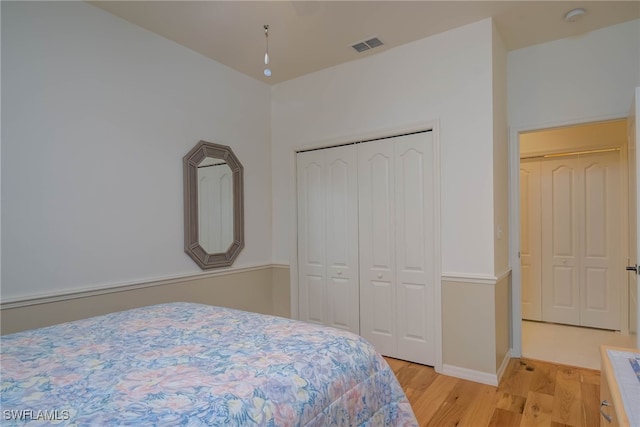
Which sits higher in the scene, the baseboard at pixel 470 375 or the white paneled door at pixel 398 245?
the white paneled door at pixel 398 245

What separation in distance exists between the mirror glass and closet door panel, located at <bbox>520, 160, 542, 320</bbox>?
356 cm

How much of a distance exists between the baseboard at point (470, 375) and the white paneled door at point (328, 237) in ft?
2.91

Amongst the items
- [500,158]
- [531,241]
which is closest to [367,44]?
[500,158]

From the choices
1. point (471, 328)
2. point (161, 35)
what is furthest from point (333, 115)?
point (471, 328)

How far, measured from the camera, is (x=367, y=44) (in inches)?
118

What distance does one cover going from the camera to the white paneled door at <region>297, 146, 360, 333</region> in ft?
11.0

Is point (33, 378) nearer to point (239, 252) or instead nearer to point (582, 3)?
point (239, 252)

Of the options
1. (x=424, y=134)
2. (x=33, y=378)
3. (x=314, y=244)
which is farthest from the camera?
(x=314, y=244)

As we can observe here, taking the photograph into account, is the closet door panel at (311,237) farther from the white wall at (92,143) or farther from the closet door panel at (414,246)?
the white wall at (92,143)

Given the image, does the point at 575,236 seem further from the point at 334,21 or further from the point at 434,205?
the point at 334,21

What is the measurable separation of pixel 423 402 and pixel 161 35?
3.44 m

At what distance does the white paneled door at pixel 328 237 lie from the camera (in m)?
3.36

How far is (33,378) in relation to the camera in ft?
3.77

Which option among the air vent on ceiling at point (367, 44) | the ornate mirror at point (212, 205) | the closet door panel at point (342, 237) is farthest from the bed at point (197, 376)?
the air vent on ceiling at point (367, 44)
